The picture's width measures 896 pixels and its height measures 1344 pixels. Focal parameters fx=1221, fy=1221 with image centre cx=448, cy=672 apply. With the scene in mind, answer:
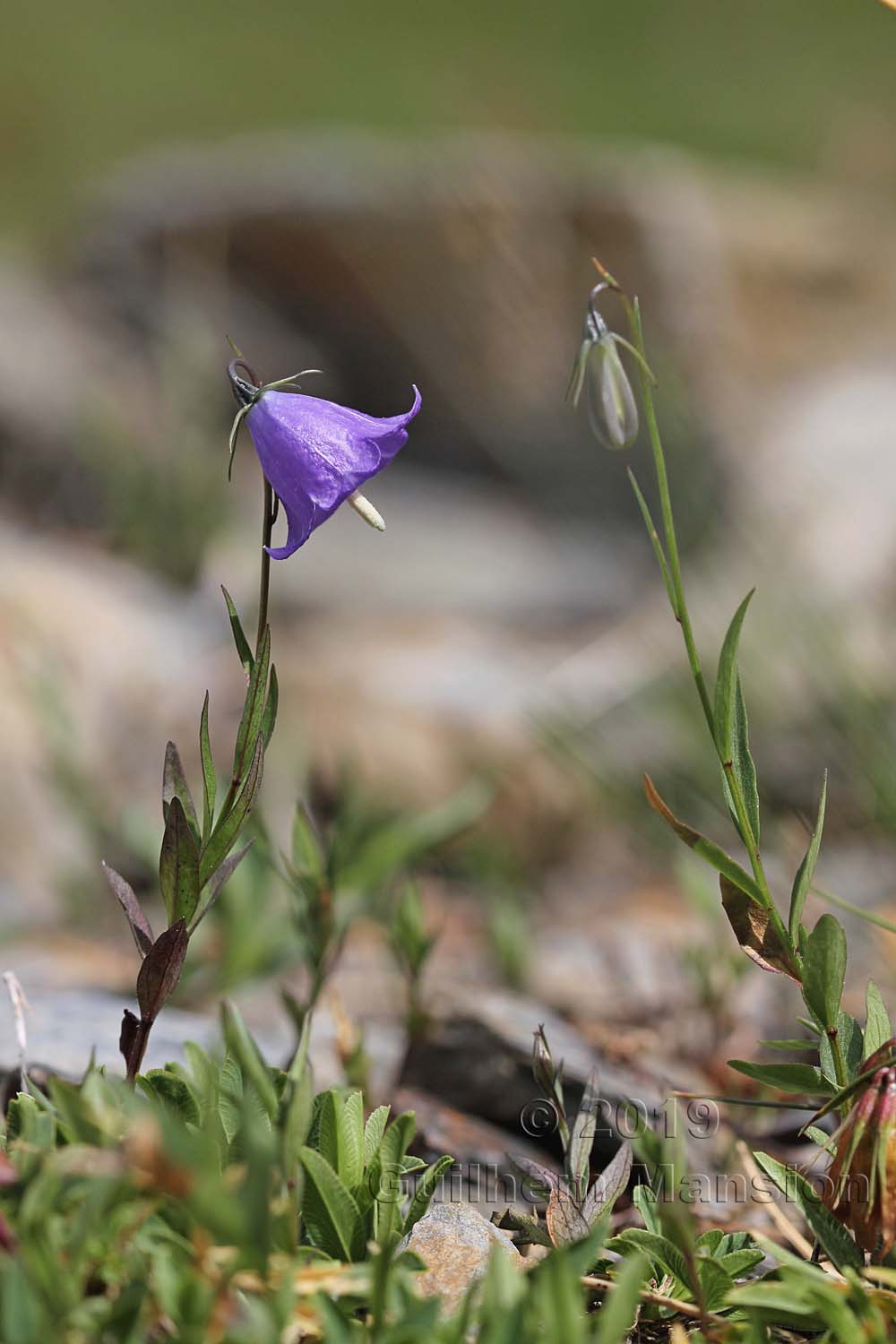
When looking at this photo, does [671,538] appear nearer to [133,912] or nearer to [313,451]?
[313,451]

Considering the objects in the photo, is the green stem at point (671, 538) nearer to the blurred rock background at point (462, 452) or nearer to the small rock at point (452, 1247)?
the small rock at point (452, 1247)

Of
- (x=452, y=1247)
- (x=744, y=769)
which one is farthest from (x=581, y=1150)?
(x=744, y=769)

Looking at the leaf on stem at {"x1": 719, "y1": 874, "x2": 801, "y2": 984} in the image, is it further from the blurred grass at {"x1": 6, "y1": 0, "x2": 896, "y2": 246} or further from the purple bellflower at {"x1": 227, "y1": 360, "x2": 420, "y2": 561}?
the blurred grass at {"x1": 6, "y1": 0, "x2": 896, "y2": 246}

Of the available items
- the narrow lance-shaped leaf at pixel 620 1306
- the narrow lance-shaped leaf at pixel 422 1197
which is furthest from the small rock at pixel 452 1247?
the narrow lance-shaped leaf at pixel 620 1306

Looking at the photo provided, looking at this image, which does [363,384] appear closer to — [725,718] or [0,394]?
[0,394]

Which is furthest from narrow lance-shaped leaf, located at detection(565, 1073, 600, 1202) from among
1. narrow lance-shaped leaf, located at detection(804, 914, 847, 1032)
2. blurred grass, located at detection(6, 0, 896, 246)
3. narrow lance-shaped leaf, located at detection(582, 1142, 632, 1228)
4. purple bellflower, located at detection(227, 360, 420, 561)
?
blurred grass, located at detection(6, 0, 896, 246)

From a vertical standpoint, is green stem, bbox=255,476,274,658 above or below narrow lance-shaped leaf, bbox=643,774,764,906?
above

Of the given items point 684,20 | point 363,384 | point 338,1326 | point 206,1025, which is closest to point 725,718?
point 338,1326
